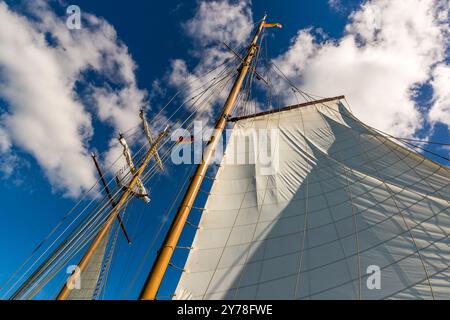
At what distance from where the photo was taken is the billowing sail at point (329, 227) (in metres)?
3.67

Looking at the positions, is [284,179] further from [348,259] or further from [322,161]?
[348,259]

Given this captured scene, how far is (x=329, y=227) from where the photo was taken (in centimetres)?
467

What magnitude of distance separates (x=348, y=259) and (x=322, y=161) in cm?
325

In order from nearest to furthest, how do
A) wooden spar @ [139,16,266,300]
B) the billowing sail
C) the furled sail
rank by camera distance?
wooden spar @ [139,16,266,300] < the billowing sail < the furled sail

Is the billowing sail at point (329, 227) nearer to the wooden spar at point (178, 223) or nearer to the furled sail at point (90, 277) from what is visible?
the wooden spar at point (178, 223)

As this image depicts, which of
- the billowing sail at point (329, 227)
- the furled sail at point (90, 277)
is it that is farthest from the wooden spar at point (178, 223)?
the furled sail at point (90, 277)

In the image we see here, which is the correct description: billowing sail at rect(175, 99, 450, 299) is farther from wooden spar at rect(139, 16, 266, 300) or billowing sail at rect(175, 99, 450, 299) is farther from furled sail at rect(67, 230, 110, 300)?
furled sail at rect(67, 230, 110, 300)

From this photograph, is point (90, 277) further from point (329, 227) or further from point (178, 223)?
point (329, 227)

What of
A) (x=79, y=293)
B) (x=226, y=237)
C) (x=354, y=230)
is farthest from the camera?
(x=79, y=293)

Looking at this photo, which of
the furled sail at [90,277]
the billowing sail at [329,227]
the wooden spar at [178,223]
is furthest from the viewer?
the furled sail at [90,277]

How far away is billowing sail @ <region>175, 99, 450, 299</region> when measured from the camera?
367 cm

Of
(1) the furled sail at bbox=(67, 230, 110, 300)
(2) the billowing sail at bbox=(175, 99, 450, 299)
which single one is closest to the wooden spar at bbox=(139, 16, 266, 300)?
(2) the billowing sail at bbox=(175, 99, 450, 299)

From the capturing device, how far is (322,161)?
6.75m
